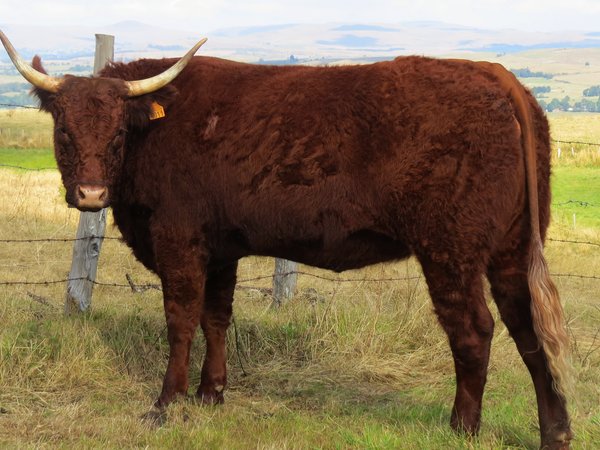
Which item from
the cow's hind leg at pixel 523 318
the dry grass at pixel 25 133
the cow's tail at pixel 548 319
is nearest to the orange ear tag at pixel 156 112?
the cow's hind leg at pixel 523 318

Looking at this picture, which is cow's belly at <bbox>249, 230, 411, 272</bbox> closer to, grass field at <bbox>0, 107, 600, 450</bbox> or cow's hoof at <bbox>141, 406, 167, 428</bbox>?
grass field at <bbox>0, 107, 600, 450</bbox>

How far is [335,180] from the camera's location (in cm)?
467

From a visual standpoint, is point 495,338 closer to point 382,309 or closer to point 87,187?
point 382,309

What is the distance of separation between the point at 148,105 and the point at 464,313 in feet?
7.58

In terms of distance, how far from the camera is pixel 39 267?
9.71m

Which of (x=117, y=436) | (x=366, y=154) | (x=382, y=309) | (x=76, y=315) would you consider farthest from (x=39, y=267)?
(x=366, y=154)

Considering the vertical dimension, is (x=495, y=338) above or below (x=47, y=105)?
below

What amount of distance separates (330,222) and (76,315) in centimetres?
269

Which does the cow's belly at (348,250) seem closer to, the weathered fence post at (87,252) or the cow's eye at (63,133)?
the cow's eye at (63,133)

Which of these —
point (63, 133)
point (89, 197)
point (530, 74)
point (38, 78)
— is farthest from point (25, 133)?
point (530, 74)

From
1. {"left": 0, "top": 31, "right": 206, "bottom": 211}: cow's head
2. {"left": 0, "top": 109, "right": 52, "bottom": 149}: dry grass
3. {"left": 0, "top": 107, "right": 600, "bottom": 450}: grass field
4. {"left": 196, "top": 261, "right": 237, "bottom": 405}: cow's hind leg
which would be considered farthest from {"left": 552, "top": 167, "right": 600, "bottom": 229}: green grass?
{"left": 0, "top": 109, "right": 52, "bottom": 149}: dry grass

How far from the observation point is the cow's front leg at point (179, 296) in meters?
5.14

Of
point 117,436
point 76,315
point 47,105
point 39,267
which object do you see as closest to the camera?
point 117,436

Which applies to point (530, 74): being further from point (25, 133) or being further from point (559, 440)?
point (559, 440)
